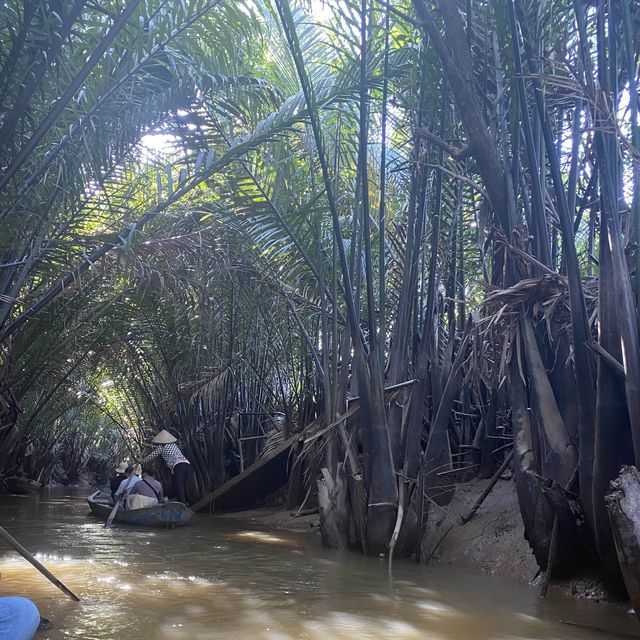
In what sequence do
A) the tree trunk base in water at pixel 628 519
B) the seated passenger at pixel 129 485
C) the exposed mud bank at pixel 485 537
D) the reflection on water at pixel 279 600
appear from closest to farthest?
the tree trunk base in water at pixel 628 519 < the reflection on water at pixel 279 600 < the exposed mud bank at pixel 485 537 < the seated passenger at pixel 129 485

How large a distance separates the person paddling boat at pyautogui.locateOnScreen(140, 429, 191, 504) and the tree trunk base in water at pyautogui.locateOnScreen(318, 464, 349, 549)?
5730mm

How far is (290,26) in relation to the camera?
15.9 ft

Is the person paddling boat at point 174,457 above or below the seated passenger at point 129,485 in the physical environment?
above

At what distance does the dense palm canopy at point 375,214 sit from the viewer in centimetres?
403

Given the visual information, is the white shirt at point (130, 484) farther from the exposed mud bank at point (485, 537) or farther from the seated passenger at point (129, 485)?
the exposed mud bank at point (485, 537)

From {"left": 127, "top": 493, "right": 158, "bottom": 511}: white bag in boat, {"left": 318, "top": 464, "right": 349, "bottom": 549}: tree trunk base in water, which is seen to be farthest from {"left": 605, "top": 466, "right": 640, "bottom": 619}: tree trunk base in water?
{"left": 127, "top": 493, "right": 158, "bottom": 511}: white bag in boat

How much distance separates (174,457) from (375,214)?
19.4ft

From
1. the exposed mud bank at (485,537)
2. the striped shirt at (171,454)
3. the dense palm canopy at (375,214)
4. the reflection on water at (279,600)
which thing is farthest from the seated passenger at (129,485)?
the exposed mud bank at (485,537)

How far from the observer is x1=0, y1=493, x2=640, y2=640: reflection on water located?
3454 millimetres

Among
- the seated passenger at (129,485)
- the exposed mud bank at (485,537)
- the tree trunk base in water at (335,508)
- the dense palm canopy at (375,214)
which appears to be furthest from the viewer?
the seated passenger at (129,485)

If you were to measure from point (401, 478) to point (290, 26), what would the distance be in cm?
371

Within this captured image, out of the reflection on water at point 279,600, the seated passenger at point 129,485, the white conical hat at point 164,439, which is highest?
the white conical hat at point 164,439

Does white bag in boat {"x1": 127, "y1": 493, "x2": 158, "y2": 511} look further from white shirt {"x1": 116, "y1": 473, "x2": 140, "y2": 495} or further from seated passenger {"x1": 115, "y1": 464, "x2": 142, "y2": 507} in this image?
white shirt {"x1": 116, "y1": 473, "x2": 140, "y2": 495}

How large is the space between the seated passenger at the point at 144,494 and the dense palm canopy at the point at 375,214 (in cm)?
195
